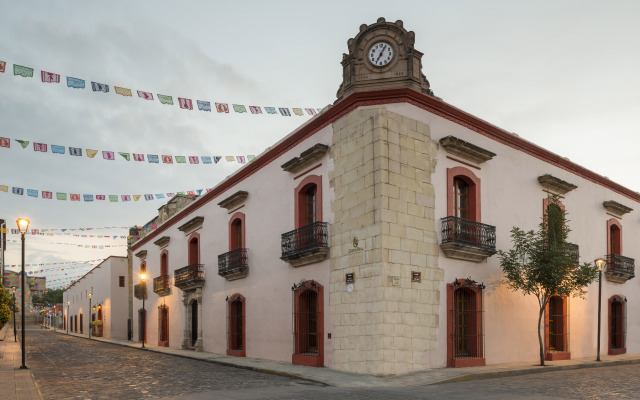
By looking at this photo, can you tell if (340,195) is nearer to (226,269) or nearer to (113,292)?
(226,269)

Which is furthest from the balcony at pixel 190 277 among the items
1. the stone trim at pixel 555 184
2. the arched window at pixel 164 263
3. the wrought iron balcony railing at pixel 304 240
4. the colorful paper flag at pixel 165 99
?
the stone trim at pixel 555 184

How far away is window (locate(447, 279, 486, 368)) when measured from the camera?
545 inches

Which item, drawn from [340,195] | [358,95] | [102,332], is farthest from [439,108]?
[102,332]

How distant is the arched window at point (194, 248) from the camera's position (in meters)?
24.5

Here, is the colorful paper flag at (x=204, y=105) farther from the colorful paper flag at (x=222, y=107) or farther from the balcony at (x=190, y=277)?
the balcony at (x=190, y=277)

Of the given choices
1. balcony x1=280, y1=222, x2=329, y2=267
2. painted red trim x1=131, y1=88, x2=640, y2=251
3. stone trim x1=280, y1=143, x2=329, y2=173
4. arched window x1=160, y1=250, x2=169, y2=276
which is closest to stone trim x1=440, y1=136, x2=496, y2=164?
painted red trim x1=131, y1=88, x2=640, y2=251

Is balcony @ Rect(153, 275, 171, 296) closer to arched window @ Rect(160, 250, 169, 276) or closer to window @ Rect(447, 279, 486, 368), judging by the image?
arched window @ Rect(160, 250, 169, 276)

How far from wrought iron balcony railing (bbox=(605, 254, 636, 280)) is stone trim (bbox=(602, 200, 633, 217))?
1773 millimetres

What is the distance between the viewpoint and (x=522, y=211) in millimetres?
16703

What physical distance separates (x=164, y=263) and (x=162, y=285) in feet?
5.99

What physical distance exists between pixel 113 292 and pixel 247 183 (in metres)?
26.0

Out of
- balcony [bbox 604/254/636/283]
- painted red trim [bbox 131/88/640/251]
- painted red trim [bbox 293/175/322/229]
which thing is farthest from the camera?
balcony [bbox 604/254/636/283]

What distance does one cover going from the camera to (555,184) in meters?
17.9

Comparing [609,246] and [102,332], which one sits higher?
[609,246]
